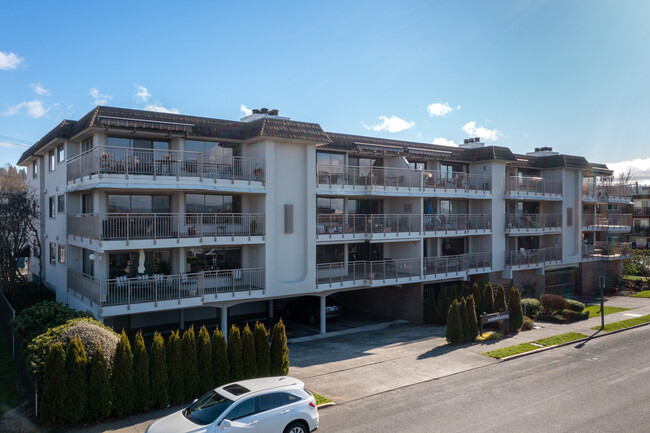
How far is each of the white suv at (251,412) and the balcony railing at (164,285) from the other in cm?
768

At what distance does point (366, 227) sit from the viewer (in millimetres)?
24953

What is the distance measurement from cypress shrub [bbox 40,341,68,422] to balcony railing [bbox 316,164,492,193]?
1411cm

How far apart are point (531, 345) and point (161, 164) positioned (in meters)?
17.5

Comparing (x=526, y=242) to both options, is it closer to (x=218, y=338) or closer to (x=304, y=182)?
(x=304, y=182)

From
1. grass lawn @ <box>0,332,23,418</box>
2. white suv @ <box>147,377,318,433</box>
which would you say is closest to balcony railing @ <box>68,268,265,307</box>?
grass lawn @ <box>0,332,23,418</box>

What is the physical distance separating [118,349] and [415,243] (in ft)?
57.2

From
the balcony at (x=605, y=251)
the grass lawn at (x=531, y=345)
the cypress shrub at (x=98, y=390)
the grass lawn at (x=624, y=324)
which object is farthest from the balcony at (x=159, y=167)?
the balcony at (x=605, y=251)

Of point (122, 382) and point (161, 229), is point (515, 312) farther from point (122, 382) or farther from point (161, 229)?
point (122, 382)

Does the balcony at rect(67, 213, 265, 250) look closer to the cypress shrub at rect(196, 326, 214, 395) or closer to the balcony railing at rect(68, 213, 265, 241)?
the balcony railing at rect(68, 213, 265, 241)

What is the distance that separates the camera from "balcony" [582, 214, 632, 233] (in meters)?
36.9

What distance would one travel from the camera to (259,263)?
71.3 feet

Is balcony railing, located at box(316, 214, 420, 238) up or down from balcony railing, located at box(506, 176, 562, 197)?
down

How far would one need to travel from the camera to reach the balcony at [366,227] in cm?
2373

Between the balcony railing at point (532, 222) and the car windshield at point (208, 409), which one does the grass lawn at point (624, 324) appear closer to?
the balcony railing at point (532, 222)
